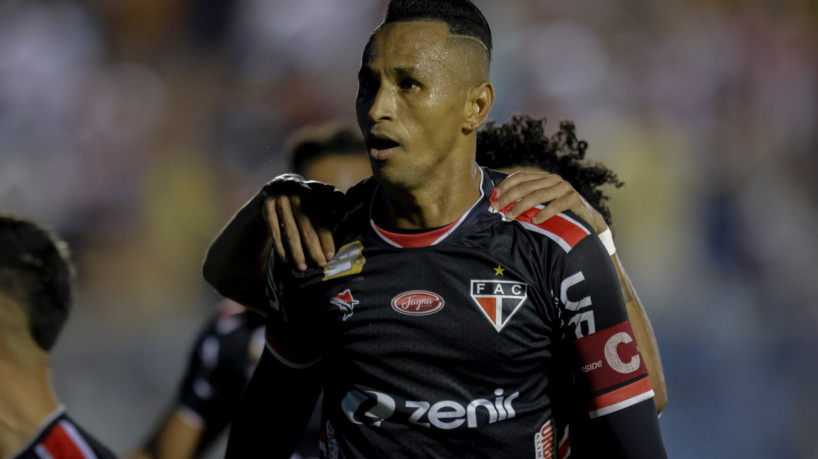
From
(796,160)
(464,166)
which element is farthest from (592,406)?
(796,160)

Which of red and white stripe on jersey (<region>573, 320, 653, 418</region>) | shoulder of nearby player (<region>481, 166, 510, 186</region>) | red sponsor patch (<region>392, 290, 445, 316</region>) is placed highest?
shoulder of nearby player (<region>481, 166, 510, 186</region>)

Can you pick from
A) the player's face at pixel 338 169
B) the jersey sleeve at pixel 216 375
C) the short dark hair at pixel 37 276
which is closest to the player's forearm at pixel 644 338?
the player's face at pixel 338 169

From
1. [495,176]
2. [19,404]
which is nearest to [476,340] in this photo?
[495,176]

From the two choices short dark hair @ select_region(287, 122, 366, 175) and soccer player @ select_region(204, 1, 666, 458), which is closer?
soccer player @ select_region(204, 1, 666, 458)

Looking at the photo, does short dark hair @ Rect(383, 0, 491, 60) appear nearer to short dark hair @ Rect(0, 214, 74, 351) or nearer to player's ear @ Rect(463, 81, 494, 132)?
player's ear @ Rect(463, 81, 494, 132)

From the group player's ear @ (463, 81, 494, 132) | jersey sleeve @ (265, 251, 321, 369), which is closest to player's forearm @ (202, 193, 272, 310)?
jersey sleeve @ (265, 251, 321, 369)

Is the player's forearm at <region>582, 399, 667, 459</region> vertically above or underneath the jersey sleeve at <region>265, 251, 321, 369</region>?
underneath

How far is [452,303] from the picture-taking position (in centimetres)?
188

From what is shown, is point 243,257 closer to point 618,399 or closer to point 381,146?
point 381,146

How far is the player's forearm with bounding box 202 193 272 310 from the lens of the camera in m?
2.35

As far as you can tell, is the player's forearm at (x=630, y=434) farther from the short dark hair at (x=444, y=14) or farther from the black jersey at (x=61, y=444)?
the black jersey at (x=61, y=444)

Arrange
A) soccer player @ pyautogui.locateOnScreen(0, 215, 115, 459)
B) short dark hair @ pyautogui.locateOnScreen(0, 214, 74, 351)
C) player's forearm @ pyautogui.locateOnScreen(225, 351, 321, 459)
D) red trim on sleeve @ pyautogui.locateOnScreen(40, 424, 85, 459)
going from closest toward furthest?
player's forearm @ pyautogui.locateOnScreen(225, 351, 321, 459) → red trim on sleeve @ pyautogui.locateOnScreen(40, 424, 85, 459) → soccer player @ pyautogui.locateOnScreen(0, 215, 115, 459) → short dark hair @ pyautogui.locateOnScreen(0, 214, 74, 351)

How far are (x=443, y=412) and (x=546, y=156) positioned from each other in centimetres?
154

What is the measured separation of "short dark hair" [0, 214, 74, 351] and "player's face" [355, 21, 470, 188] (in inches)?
63.8
